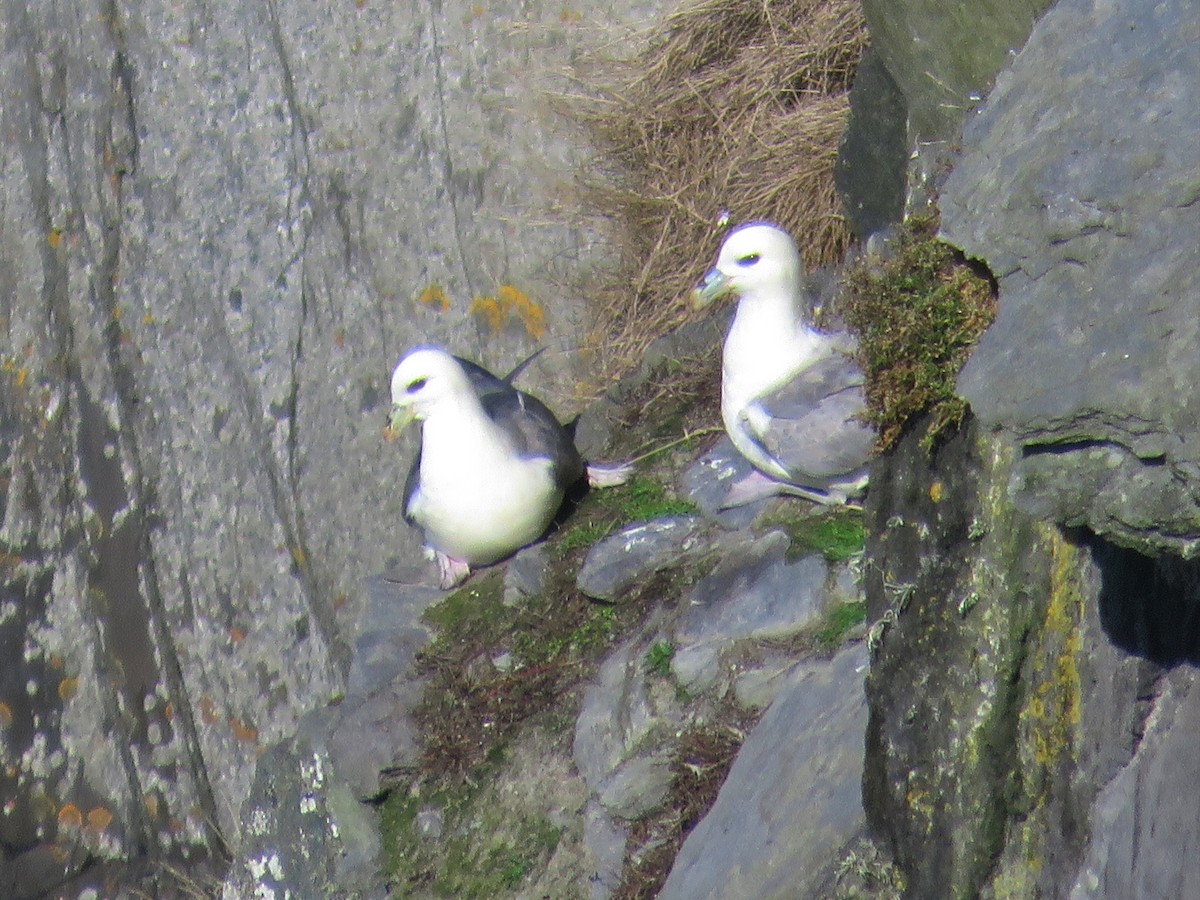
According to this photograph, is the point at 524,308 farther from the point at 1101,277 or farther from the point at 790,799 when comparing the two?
the point at 1101,277

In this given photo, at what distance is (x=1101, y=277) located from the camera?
2018 mm

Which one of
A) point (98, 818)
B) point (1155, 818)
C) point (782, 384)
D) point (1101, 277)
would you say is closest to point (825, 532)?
point (782, 384)

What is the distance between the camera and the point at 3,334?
646cm

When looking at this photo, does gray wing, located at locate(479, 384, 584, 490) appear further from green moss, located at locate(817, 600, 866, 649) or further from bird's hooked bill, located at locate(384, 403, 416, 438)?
green moss, located at locate(817, 600, 866, 649)

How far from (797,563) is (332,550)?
303 cm

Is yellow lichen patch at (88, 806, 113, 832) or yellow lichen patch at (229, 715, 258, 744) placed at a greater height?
yellow lichen patch at (229, 715, 258, 744)

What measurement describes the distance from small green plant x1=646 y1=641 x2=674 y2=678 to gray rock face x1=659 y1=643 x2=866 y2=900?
515 millimetres

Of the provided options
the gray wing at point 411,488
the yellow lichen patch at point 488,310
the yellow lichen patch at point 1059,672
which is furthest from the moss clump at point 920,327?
the yellow lichen patch at point 488,310

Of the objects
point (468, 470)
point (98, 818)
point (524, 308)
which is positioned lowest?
point (98, 818)

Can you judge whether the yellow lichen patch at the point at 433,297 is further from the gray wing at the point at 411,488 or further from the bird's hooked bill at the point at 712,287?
the bird's hooked bill at the point at 712,287

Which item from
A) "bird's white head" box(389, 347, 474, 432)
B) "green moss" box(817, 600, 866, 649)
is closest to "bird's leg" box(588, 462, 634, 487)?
"bird's white head" box(389, 347, 474, 432)

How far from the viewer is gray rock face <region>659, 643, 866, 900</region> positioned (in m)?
3.21

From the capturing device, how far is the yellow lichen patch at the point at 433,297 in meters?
6.55

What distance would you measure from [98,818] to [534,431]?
3.21 m
